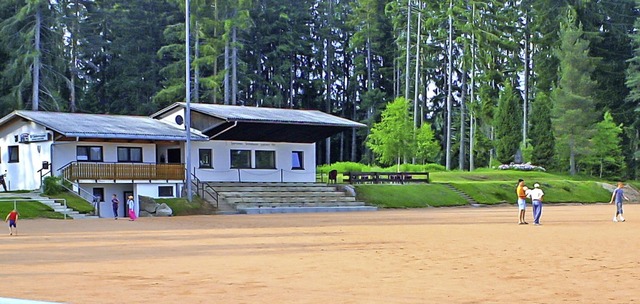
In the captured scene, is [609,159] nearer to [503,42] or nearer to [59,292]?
[503,42]

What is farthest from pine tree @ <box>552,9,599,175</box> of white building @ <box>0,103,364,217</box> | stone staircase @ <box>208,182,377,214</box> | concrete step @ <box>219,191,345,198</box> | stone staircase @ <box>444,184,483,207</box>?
concrete step @ <box>219,191,345,198</box>

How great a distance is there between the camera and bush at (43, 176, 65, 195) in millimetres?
43172

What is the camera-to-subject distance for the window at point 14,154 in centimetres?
4784

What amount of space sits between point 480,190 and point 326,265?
42996mm

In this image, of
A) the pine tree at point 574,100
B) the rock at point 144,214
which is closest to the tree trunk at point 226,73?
the pine tree at point 574,100

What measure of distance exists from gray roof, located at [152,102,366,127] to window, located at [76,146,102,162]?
6.88 meters

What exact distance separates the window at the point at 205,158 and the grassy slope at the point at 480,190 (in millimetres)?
9316

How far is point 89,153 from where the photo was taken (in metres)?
47.0

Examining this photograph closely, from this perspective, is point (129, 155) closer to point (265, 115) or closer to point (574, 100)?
point (265, 115)

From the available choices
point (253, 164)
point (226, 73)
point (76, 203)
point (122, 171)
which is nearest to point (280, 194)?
point (253, 164)

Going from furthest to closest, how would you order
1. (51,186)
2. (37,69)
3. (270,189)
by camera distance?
(37,69) → (270,189) → (51,186)

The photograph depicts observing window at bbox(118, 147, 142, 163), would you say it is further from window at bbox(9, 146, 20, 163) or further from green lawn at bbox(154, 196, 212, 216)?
window at bbox(9, 146, 20, 163)

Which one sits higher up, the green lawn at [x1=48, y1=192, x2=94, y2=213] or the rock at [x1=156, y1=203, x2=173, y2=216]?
the green lawn at [x1=48, y1=192, x2=94, y2=213]

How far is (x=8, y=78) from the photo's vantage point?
65.2 metres
